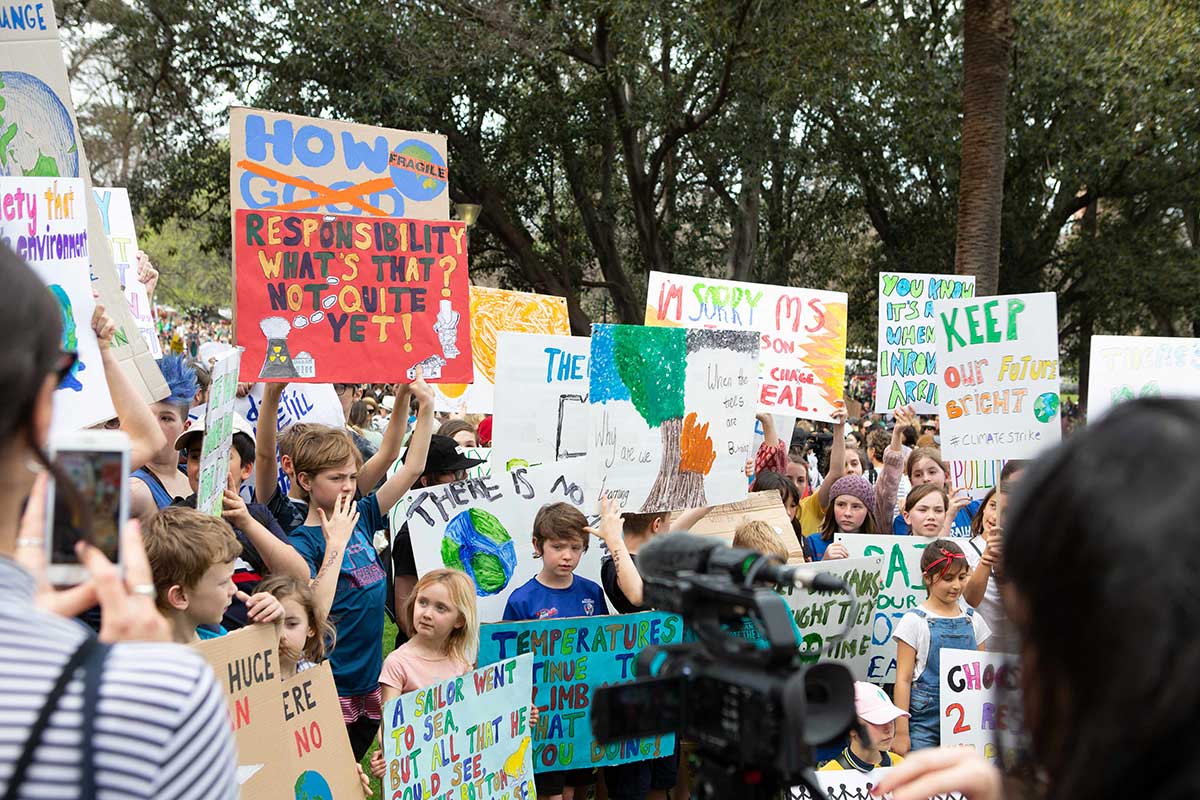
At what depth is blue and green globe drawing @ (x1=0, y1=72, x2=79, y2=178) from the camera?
4.21 metres

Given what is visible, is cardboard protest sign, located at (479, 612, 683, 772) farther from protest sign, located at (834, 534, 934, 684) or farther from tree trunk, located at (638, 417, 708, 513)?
protest sign, located at (834, 534, 934, 684)

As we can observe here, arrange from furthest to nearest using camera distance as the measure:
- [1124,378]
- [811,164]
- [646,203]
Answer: [811,164], [646,203], [1124,378]

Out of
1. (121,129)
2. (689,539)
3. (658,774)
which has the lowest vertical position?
(658,774)

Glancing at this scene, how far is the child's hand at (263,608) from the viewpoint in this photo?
364 centimetres

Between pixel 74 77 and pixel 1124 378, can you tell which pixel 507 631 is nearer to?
pixel 1124 378

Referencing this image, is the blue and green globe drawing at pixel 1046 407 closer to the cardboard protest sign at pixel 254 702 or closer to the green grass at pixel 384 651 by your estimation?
the green grass at pixel 384 651

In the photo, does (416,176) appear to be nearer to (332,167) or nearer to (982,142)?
(332,167)

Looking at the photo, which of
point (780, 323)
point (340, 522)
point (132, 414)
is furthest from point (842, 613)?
point (132, 414)

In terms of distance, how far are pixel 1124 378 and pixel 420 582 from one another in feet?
16.3

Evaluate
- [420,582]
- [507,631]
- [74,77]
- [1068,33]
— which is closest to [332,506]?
[420,582]

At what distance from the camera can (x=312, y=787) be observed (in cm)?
382

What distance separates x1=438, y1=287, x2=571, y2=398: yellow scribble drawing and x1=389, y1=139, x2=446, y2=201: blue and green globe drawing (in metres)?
2.83

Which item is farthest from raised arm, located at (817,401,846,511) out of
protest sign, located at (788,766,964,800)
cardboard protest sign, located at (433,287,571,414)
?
protest sign, located at (788,766,964,800)

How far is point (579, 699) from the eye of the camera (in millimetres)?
4934
